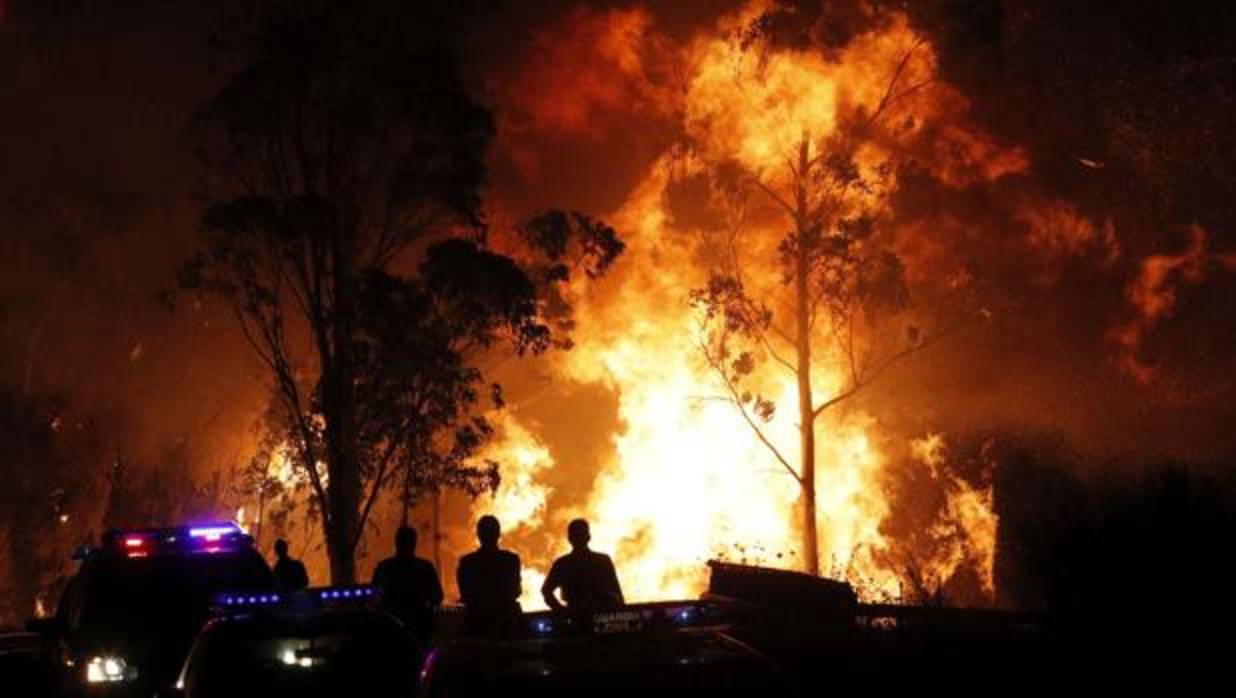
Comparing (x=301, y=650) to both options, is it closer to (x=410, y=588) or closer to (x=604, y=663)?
(x=604, y=663)

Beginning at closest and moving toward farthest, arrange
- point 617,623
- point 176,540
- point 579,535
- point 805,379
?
1. point 617,623
2. point 579,535
3. point 176,540
4. point 805,379

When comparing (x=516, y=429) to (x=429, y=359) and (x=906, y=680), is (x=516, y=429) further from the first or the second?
(x=906, y=680)

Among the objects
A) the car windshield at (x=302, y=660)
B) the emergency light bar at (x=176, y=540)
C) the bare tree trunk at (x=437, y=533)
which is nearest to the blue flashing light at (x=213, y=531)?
the emergency light bar at (x=176, y=540)

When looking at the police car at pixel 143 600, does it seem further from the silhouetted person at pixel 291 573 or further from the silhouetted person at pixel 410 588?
the silhouetted person at pixel 291 573

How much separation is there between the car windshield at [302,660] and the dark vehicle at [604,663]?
6.66ft

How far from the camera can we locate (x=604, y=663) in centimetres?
548

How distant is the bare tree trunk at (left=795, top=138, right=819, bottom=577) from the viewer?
2506cm

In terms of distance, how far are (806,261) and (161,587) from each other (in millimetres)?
17326

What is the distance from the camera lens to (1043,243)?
31094 millimetres

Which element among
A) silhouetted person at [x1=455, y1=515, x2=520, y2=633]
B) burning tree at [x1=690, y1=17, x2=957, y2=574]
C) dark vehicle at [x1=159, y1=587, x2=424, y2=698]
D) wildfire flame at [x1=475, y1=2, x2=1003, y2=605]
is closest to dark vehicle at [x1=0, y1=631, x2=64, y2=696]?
silhouetted person at [x1=455, y1=515, x2=520, y2=633]

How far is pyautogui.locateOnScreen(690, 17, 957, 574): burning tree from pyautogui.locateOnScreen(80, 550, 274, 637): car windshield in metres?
15.0

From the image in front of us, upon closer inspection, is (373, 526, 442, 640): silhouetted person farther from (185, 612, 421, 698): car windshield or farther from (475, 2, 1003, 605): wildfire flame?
(475, 2, 1003, 605): wildfire flame

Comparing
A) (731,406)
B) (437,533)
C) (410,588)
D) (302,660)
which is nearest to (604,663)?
(302,660)

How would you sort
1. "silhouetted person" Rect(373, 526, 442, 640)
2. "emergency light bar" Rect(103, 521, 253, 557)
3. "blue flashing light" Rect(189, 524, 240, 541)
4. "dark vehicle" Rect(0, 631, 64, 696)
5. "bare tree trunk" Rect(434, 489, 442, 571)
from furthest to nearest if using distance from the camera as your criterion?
1. "bare tree trunk" Rect(434, 489, 442, 571)
2. "dark vehicle" Rect(0, 631, 64, 696)
3. "blue flashing light" Rect(189, 524, 240, 541)
4. "emergency light bar" Rect(103, 521, 253, 557)
5. "silhouetted person" Rect(373, 526, 442, 640)
